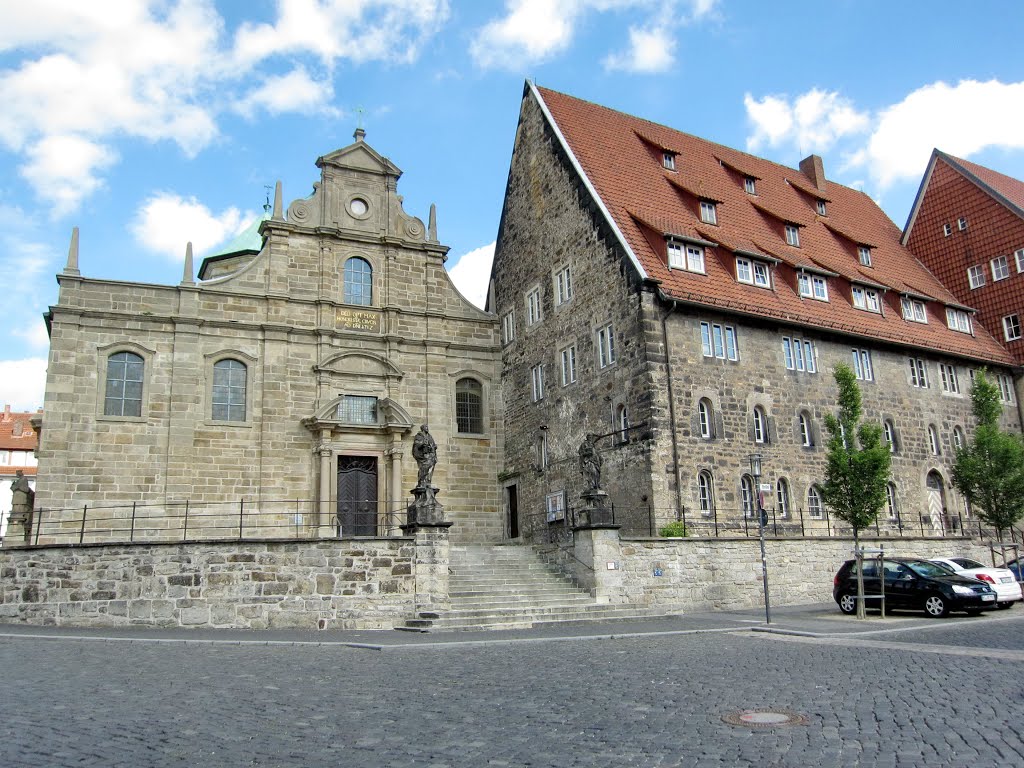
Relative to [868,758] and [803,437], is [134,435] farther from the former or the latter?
[868,758]

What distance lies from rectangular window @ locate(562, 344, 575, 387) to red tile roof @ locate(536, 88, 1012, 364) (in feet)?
12.8

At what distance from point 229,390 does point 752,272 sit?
635 inches

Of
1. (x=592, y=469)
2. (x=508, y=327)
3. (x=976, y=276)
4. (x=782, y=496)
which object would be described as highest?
(x=976, y=276)

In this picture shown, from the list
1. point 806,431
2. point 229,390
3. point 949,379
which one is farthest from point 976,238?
point 229,390

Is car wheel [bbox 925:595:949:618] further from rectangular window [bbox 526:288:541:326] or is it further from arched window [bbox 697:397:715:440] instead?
rectangular window [bbox 526:288:541:326]

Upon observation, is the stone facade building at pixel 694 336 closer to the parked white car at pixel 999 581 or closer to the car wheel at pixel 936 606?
the car wheel at pixel 936 606

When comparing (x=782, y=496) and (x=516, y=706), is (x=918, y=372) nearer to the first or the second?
(x=782, y=496)

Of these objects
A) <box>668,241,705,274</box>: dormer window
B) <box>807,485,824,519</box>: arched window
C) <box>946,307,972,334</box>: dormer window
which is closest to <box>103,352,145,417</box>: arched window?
<box>668,241,705,274</box>: dormer window

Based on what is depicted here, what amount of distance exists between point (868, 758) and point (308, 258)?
977 inches

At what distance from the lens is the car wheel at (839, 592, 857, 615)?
64.2 feet

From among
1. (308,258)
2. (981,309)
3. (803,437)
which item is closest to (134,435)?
(308,258)

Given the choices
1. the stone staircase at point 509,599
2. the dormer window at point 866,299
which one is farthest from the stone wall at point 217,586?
the dormer window at point 866,299

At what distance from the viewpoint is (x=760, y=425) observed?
25.0m

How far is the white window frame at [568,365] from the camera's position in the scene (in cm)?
2659
